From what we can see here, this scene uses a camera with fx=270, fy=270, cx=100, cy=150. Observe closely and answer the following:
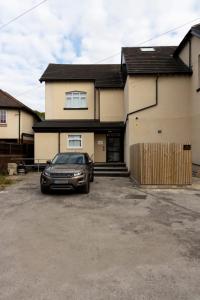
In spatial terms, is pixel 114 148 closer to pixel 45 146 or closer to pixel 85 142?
pixel 85 142

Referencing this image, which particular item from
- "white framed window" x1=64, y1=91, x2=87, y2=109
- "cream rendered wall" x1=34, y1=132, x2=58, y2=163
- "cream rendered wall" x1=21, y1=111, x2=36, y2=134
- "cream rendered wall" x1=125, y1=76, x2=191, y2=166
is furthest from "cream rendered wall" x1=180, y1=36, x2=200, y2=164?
"cream rendered wall" x1=21, y1=111, x2=36, y2=134

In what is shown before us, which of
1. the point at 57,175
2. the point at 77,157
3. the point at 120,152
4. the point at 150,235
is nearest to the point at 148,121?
the point at 120,152

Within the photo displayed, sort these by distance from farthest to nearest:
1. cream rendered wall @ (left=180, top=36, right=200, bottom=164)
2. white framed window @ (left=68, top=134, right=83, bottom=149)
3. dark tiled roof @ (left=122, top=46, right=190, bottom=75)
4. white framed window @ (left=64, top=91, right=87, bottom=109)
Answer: white framed window @ (left=64, top=91, right=87, bottom=109), white framed window @ (left=68, top=134, right=83, bottom=149), dark tiled roof @ (left=122, top=46, right=190, bottom=75), cream rendered wall @ (left=180, top=36, right=200, bottom=164)

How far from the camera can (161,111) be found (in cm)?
1661

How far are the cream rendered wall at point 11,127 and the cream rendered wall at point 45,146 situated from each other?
4010 millimetres

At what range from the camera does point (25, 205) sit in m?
8.69

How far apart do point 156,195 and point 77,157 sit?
3.76 m

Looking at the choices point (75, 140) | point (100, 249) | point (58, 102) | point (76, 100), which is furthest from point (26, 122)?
point (100, 249)

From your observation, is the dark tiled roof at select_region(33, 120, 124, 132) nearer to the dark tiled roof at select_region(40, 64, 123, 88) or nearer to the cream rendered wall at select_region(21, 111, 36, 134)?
the dark tiled roof at select_region(40, 64, 123, 88)

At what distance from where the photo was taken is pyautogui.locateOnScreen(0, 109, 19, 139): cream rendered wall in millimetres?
22656

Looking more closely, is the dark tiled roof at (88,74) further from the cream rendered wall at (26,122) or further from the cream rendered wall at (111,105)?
the cream rendered wall at (26,122)

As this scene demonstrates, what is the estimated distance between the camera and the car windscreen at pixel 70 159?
11.4 metres

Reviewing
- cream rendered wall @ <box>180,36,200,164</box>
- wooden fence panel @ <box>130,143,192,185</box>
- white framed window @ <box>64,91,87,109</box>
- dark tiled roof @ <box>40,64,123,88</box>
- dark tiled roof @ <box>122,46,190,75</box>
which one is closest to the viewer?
wooden fence panel @ <box>130,143,192,185</box>

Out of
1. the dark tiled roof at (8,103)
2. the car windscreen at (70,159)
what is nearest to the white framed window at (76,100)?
the dark tiled roof at (8,103)
